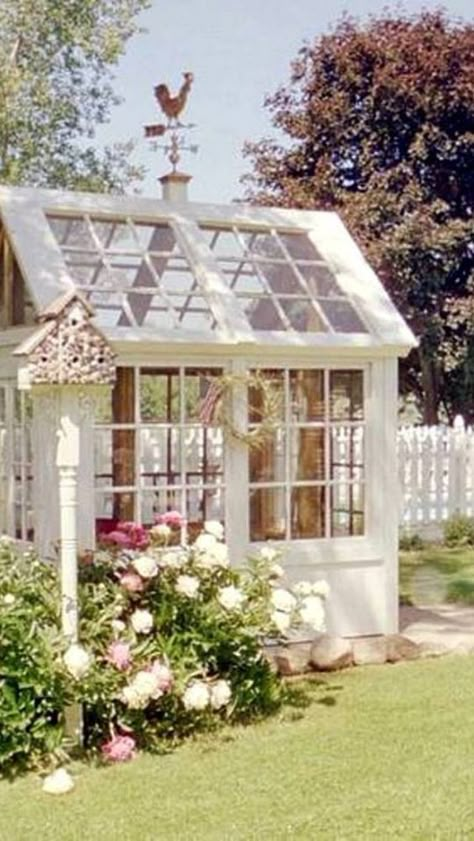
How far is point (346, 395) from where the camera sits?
7145mm

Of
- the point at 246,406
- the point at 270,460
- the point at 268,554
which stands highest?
the point at 246,406

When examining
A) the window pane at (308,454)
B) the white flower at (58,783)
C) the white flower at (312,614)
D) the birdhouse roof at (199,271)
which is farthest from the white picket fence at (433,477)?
the white flower at (58,783)

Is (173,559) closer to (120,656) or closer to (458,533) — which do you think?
(120,656)

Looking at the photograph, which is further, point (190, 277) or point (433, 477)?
point (433, 477)

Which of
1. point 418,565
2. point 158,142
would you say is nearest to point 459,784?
point 158,142

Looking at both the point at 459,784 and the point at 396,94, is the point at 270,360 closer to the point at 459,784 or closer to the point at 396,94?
the point at 459,784

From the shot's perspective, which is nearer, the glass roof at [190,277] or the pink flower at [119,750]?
the pink flower at [119,750]

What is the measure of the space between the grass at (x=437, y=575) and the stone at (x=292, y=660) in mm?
2464

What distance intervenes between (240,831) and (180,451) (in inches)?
118

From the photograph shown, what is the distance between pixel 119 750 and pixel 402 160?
43.3 ft

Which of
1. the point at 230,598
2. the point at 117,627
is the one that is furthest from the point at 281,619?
the point at 117,627

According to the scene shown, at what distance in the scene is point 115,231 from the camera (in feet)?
23.4

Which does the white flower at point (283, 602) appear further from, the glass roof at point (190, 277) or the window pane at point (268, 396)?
the glass roof at point (190, 277)

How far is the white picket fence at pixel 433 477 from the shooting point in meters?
13.1
